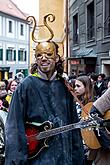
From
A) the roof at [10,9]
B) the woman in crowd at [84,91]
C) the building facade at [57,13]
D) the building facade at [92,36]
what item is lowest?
the woman in crowd at [84,91]

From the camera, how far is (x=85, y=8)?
19.0 metres

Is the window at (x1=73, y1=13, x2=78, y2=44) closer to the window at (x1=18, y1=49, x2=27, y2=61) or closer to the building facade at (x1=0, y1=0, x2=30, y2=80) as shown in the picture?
the building facade at (x1=0, y1=0, x2=30, y2=80)

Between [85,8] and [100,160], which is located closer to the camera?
[100,160]

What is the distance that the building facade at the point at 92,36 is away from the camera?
48.8 ft

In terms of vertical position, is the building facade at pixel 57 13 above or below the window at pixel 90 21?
above

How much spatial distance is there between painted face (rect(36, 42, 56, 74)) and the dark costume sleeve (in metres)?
0.29

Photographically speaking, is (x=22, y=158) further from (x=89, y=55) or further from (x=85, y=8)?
(x=85, y=8)

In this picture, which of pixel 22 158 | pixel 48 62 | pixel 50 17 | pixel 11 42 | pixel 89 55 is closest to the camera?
pixel 22 158

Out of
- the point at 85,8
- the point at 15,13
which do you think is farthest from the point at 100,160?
the point at 15,13

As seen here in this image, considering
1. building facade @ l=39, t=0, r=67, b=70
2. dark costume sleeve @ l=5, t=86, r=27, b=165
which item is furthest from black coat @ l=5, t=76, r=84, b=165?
building facade @ l=39, t=0, r=67, b=70

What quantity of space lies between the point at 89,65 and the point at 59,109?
45.9ft

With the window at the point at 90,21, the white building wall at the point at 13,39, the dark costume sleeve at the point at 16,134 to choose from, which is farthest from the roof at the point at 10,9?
the dark costume sleeve at the point at 16,134

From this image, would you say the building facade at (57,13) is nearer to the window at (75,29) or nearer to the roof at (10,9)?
the window at (75,29)

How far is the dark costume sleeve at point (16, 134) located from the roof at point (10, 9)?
40894 millimetres
